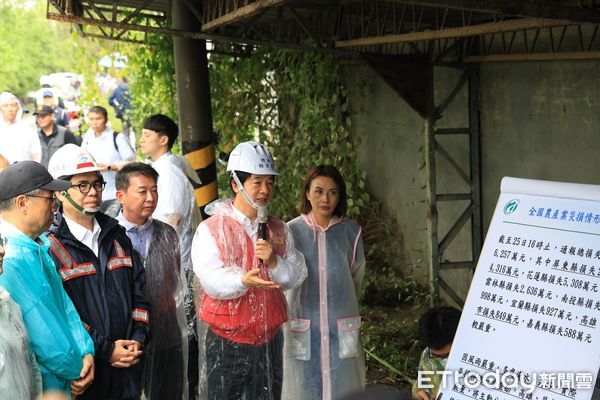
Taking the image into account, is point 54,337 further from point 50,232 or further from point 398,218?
point 398,218

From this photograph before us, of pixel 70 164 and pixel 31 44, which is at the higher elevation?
pixel 31 44

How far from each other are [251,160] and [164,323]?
1.18 metres

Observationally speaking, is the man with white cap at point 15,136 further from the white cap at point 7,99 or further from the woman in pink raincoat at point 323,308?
the woman in pink raincoat at point 323,308

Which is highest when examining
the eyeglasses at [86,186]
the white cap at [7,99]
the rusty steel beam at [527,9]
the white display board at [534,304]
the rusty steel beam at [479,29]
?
the rusty steel beam at [527,9]

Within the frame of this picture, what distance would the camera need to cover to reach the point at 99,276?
4.31m

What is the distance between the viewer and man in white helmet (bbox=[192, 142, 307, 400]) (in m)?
4.55

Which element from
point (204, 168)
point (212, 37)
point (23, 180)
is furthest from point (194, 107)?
point (23, 180)

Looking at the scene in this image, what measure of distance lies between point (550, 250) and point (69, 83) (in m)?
15.5

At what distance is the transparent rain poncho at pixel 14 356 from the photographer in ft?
11.0

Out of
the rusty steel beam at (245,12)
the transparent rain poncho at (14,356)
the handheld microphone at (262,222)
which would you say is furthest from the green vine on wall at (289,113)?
the transparent rain poncho at (14,356)

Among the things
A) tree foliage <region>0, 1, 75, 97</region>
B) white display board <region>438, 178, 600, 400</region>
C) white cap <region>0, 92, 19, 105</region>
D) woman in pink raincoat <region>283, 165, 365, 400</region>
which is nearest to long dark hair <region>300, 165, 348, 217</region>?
woman in pink raincoat <region>283, 165, 365, 400</region>

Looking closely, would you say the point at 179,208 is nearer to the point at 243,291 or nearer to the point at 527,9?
the point at 243,291

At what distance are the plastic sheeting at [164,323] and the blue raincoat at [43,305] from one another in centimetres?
113

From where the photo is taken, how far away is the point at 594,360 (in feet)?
9.78
